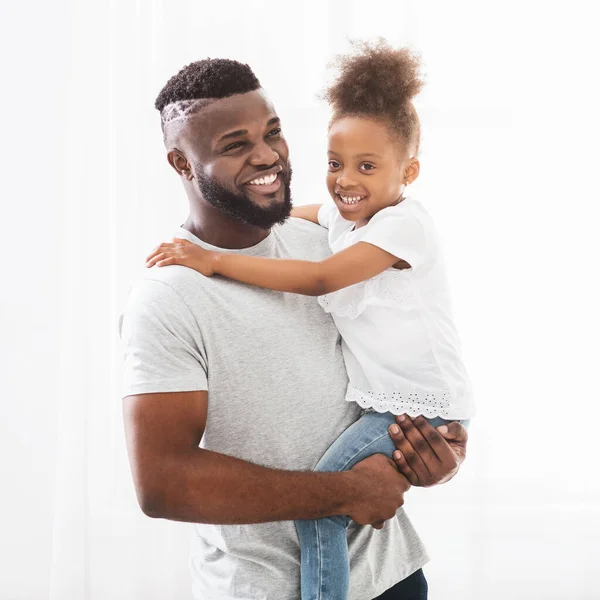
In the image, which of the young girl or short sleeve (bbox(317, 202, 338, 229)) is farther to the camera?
short sleeve (bbox(317, 202, 338, 229))

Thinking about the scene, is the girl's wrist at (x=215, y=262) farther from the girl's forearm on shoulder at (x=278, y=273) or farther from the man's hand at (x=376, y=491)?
the man's hand at (x=376, y=491)

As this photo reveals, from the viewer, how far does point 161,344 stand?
46.6 inches

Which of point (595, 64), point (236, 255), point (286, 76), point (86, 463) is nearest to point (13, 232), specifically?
point (86, 463)

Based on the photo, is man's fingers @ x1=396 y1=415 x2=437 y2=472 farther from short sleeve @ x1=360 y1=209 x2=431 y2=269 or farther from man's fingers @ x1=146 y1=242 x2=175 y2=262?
man's fingers @ x1=146 y1=242 x2=175 y2=262

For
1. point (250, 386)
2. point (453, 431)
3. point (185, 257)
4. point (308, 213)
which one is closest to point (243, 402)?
point (250, 386)

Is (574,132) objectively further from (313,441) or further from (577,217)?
(313,441)

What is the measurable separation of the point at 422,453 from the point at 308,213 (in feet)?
1.82

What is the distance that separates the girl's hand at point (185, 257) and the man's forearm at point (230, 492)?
0.97 feet

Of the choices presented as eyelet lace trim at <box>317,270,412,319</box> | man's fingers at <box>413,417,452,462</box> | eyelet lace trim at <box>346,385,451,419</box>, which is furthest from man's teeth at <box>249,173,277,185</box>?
man's fingers at <box>413,417,452,462</box>

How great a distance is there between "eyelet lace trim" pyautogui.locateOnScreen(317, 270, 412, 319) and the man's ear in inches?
12.5

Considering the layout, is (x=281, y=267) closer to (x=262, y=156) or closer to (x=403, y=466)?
(x=262, y=156)

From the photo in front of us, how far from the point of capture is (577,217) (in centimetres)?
225

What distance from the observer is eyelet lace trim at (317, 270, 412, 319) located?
Result: 137cm

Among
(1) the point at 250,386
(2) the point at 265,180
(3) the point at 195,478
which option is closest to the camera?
(3) the point at 195,478
